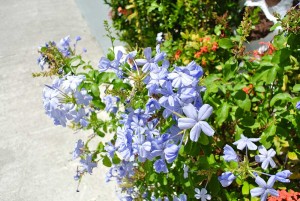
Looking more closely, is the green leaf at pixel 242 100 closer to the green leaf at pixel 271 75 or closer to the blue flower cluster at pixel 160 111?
the green leaf at pixel 271 75

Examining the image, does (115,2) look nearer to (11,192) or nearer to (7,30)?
(11,192)

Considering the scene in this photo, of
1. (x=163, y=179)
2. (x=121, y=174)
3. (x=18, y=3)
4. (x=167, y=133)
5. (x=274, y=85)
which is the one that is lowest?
(x=18, y=3)

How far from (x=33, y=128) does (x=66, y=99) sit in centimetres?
251

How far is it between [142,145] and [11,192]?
2325 mm

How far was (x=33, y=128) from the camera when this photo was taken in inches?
167

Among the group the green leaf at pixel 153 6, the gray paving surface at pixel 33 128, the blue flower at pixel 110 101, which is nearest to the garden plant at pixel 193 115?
the blue flower at pixel 110 101

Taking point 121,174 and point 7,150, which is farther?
point 7,150

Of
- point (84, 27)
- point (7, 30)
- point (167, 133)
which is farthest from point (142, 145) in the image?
point (7, 30)

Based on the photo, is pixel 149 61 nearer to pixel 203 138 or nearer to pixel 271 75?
pixel 203 138

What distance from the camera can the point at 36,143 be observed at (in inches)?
159

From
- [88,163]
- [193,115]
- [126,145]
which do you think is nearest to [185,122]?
[193,115]

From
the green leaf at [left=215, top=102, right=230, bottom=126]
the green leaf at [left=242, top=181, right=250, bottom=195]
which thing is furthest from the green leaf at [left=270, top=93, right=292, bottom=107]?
the green leaf at [left=242, top=181, right=250, bottom=195]

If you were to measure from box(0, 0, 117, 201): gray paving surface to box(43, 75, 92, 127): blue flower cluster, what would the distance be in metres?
1.25

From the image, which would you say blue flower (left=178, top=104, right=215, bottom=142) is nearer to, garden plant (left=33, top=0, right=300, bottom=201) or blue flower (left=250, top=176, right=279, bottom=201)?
garden plant (left=33, top=0, right=300, bottom=201)
